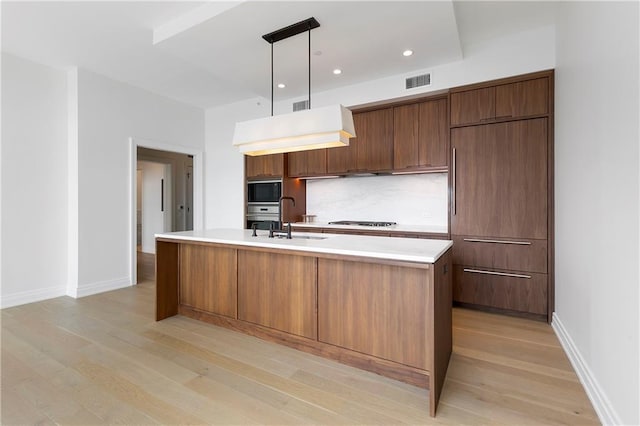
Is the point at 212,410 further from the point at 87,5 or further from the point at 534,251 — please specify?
the point at 87,5

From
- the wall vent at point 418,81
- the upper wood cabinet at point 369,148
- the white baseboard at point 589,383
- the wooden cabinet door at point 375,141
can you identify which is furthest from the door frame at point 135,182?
the white baseboard at point 589,383

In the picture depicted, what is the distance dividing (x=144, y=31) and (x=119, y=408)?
3.24 metres

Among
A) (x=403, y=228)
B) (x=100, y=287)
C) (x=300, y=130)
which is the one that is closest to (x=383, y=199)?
(x=403, y=228)

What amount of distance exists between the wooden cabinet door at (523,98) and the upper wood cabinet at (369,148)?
1214 mm

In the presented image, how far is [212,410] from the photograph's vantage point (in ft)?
5.35

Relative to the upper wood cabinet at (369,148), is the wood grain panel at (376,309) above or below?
below

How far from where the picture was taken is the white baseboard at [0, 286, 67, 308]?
3.31 metres

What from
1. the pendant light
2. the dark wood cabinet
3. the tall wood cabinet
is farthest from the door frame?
the tall wood cabinet

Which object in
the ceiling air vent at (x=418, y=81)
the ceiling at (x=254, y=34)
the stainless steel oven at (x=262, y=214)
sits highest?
the ceiling at (x=254, y=34)

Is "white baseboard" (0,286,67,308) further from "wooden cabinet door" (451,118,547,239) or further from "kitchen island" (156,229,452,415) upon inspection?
"wooden cabinet door" (451,118,547,239)

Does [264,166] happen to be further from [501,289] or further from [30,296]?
[501,289]

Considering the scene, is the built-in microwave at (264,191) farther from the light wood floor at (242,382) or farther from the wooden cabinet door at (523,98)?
the wooden cabinet door at (523,98)

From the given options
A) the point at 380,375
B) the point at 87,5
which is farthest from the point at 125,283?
the point at 380,375

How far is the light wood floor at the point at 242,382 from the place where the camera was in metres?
1.59
